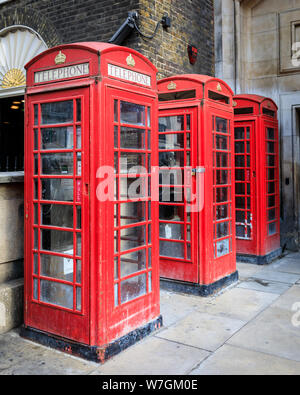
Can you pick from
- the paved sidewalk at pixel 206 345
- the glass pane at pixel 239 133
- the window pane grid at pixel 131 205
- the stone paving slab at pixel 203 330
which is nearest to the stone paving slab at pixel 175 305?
the paved sidewalk at pixel 206 345

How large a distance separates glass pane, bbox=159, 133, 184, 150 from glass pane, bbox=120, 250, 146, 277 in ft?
6.36

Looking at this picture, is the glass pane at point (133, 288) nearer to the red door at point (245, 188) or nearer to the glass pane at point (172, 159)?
the glass pane at point (172, 159)

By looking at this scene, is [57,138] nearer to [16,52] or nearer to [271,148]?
[271,148]

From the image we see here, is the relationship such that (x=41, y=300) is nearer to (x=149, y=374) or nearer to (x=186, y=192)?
(x=149, y=374)

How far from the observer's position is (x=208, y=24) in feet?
26.3

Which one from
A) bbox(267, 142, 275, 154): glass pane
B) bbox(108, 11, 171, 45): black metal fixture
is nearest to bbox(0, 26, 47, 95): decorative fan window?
bbox(108, 11, 171, 45): black metal fixture

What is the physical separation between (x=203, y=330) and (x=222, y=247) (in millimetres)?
1715

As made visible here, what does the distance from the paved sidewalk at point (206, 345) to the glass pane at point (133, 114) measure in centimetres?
213

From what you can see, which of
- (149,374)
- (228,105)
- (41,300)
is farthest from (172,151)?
(149,374)

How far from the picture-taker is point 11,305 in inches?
165

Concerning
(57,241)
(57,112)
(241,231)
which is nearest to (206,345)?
(57,241)

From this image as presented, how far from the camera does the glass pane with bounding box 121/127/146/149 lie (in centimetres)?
377

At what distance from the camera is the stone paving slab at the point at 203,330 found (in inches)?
152

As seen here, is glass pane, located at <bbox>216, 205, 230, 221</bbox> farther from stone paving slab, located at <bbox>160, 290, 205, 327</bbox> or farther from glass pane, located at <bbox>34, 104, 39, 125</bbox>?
glass pane, located at <bbox>34, 104, 39, 125</bbox>
